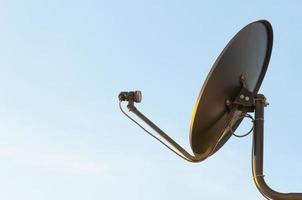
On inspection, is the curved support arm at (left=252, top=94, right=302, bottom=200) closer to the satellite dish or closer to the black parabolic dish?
the satellite dish

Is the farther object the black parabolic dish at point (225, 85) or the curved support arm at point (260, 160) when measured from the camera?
the black parabolic dish at point (225, 85)

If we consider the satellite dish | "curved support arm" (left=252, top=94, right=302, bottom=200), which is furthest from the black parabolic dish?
"curved support arm" (left=252, top=94, right=302, bottom=200)

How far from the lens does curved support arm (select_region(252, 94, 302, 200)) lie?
3.43 meters

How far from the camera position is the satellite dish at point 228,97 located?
4102 millimetres

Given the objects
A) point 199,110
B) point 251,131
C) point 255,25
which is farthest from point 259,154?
point 255,25

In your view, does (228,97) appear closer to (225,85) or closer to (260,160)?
(225,85)

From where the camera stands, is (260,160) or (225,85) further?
(225,85)

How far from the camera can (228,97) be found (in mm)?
4348

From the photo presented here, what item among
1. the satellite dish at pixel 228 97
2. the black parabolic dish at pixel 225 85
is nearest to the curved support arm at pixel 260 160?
the satellite dish at pixel 228 97

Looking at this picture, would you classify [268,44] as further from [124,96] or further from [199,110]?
[124,96]

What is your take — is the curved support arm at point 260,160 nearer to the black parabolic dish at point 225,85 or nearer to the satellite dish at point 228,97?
the satellite dish at point 228,97

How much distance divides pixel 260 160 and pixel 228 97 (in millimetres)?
778

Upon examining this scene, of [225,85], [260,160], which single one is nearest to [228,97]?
[225,85]

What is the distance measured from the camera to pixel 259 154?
374 centimetres
